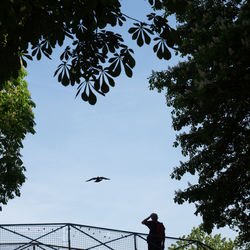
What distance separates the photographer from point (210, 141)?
61.7ft

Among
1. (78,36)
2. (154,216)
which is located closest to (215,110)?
(154,216)

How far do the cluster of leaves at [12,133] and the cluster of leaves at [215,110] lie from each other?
6662 millimetres

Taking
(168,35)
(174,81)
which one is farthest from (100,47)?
(174,81)

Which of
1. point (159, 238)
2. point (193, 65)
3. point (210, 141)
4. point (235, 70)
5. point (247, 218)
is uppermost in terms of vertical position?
point (193, 65)

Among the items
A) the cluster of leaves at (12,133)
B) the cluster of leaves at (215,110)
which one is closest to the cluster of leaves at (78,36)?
the cluster of leaves at (215,110)

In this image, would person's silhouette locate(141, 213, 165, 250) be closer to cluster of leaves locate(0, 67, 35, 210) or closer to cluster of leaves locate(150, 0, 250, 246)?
cluster of leaves locate(150, 0, 250, 246)

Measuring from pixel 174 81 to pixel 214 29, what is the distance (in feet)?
11.7

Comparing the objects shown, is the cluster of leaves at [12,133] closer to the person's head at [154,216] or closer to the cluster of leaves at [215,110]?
the cluster of leaves at [215,110]

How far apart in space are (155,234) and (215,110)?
17.5ft

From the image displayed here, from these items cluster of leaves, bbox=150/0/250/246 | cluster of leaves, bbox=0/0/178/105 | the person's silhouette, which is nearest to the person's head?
the person's silhouette

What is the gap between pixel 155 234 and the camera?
50.2ft

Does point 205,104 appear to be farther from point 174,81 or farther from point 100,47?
point 100,47

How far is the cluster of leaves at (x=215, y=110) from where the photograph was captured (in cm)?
1595

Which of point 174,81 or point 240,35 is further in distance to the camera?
point 174,81
